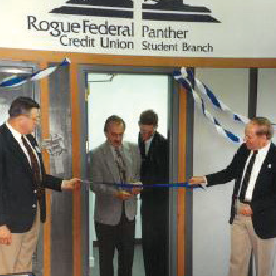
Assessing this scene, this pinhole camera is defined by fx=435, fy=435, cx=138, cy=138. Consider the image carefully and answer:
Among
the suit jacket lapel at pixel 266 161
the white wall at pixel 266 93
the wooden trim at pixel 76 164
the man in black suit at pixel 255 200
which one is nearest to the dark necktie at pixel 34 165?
the wooden trim at pixel 76 164

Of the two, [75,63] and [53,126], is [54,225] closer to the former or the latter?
[53,126]

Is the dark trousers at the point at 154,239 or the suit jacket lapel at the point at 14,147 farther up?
the suit jacket lapel at the point at 14,147

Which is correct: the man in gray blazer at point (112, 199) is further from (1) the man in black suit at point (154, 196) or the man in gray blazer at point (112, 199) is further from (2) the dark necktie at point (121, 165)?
(1) the man in black suit at point (154, 196)

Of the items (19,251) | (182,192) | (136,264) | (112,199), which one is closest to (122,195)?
(112,199)

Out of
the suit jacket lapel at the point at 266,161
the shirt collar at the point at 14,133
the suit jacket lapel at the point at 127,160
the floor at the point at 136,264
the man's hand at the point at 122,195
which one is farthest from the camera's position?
the floor at the point at 136,264

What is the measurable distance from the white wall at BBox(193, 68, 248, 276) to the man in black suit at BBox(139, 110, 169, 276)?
0.28 m

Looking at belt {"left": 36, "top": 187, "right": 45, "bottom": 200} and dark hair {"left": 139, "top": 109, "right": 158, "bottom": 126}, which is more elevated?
dark hair {"left": 139, "top": 109, "right": 158, "bottom": 126}

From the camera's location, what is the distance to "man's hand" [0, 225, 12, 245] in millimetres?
3055

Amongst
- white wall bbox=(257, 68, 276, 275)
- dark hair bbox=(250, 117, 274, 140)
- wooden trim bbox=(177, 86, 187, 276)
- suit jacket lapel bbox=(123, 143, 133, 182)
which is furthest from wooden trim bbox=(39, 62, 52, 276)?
white wall bbox=(257, 68, 276, 275)

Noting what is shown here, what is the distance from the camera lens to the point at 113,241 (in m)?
3.75

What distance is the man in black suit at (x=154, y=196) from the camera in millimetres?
3951

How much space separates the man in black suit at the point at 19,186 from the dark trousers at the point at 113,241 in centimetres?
65

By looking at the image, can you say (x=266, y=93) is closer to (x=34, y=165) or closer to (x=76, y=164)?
(x=76, y=164)

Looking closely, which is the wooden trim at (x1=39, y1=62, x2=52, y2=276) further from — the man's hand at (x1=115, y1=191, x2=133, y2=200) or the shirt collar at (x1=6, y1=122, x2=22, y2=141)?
the man's hand at (x1=115, y1=191, x2=133, y2=200)
